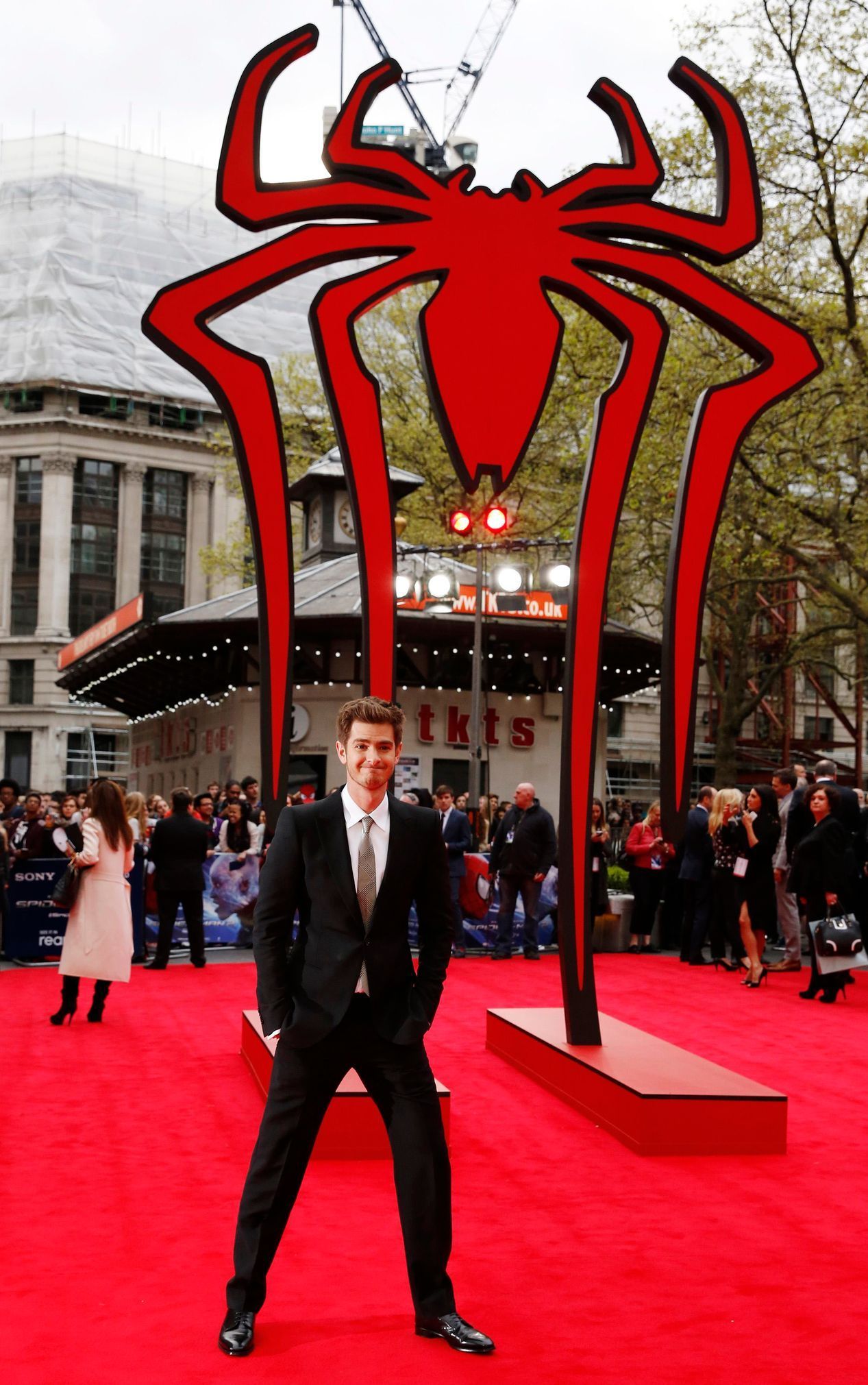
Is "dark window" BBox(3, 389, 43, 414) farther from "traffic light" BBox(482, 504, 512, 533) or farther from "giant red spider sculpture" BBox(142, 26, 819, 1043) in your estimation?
"giant red spider sculpture" BBox(142, 26, 819, 1043)

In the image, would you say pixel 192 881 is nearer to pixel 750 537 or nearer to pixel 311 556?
pixel 750 537

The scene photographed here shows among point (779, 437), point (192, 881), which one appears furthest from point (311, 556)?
point (192, 881)

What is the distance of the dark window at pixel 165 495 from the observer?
232 feet

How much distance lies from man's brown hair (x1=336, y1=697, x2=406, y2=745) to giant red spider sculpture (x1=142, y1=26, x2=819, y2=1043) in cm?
312

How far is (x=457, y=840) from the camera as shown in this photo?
1667 cm

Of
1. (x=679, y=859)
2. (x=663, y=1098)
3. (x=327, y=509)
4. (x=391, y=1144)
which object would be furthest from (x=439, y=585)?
(x=391, y=1144)

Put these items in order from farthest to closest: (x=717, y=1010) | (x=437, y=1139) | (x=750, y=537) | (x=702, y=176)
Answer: (x=750, y=537)
(x=702, y=176)
(x=717, y=1010)
(x=437, y=1139)

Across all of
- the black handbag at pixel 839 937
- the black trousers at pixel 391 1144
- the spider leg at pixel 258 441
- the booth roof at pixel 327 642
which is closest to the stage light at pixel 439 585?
the booth roof at pixel 327 642

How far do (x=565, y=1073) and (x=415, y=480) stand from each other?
2485cm

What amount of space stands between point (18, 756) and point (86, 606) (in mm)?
7638

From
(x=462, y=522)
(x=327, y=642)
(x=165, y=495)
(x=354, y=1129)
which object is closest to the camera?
(x=354, y=1129)

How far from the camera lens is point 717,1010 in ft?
40.7

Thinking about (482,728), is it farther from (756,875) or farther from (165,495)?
(165,495)

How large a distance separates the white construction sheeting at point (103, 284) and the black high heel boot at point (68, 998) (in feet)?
150
